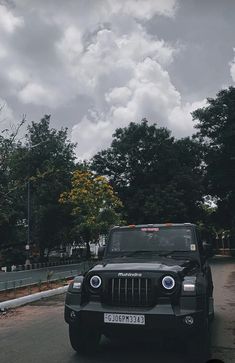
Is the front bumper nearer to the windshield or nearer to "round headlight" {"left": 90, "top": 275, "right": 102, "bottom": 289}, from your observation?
"round headlight" {"left": 90, "top": 275, "right": 102, "bottom": 289}

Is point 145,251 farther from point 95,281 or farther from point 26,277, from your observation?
point 26,277

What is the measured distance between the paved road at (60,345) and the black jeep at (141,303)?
358 millimetres

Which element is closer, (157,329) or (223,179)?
(157,329)

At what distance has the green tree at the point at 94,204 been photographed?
35.9 m

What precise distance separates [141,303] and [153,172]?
133ft

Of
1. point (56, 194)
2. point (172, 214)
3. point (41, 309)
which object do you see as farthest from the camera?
point (56, 194)

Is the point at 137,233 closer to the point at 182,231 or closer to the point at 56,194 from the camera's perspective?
the point at 182,231

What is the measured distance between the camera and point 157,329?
5.84 m

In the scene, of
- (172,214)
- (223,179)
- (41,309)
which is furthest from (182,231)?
(223,179)

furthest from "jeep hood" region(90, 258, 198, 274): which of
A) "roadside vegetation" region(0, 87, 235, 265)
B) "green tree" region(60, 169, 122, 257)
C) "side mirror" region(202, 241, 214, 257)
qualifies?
"roadside vegetation" region(0, 87, 235, 265)

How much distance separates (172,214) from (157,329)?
124 feet

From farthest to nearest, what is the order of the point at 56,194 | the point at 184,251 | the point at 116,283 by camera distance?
the point at 56,194, the point at 184,251, the point at 116,283

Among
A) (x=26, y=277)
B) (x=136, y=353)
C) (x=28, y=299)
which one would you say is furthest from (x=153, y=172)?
(x=136, y=353)

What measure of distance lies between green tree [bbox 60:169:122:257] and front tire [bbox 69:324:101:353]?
2839cm
